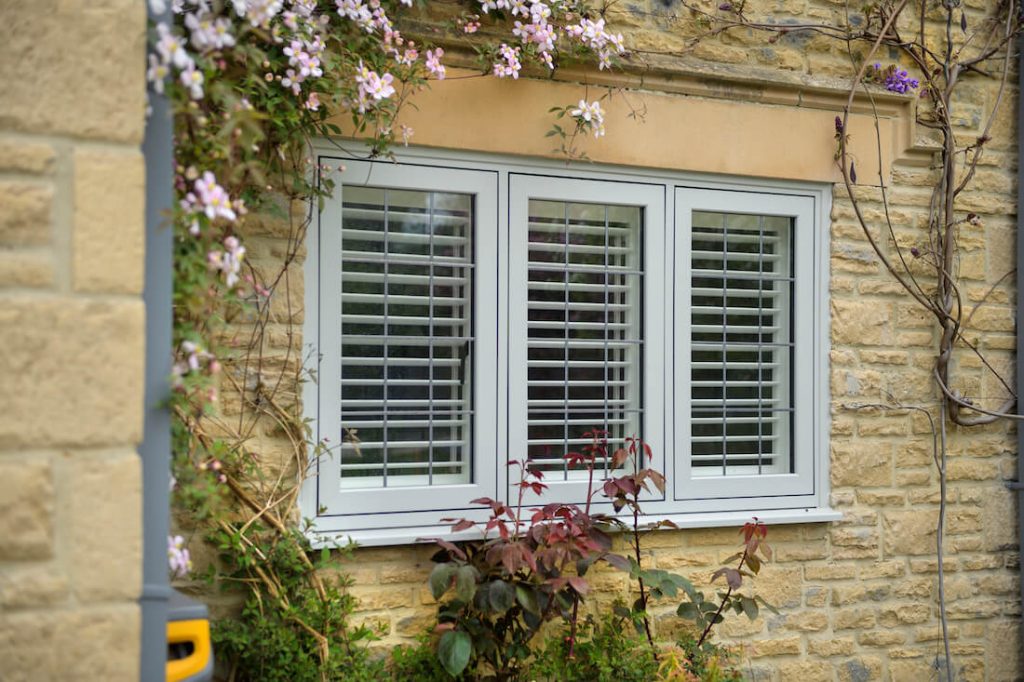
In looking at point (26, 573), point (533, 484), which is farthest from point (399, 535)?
point (26, 573)

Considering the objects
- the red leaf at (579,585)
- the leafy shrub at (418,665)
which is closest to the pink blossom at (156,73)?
the red leaf at (579,585)

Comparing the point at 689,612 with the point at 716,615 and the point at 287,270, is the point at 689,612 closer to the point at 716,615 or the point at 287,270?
the point at 716,615

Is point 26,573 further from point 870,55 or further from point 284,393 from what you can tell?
point 870,55

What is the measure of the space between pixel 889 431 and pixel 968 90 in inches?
71.1

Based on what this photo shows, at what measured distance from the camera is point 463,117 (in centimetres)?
428

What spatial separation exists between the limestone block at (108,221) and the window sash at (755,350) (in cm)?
288

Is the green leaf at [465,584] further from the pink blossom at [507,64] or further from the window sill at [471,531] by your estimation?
the pink blossom at [507,64]

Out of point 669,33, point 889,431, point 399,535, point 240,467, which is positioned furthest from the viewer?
point 889,431

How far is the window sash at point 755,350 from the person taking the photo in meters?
4.72

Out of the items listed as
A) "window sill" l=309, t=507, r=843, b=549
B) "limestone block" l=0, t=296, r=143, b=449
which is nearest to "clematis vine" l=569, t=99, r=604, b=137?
"window sill" l=309, t=507, r=843, b=549

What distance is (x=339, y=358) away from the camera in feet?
13.6

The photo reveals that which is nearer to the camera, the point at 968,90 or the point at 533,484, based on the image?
the point at 533,484

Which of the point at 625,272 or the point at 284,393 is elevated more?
the point at 625,272

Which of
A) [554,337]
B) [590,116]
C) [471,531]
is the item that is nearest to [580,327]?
[554,337]
